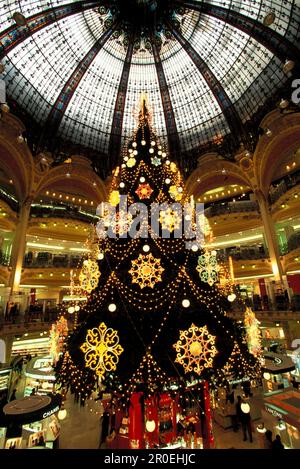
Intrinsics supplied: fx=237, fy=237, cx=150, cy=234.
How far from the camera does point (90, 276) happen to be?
6.40 metres

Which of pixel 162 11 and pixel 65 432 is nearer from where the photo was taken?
pixel 65 432

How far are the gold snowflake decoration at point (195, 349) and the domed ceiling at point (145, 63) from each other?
816 inches

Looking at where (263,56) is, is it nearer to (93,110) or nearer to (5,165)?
(93,110)


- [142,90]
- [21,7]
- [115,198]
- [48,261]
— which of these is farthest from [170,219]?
[142,90]

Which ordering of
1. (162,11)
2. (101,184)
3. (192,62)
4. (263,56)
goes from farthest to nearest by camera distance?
(101,184) → (192,62) → (162,11) → (263,56)

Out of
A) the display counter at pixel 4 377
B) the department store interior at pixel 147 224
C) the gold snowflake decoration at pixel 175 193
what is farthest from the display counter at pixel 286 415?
the display counter at pixel 4 377

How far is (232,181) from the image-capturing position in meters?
26.8

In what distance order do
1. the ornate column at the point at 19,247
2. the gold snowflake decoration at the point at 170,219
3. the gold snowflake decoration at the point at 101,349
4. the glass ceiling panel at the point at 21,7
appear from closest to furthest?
the gold snowflake decoration at the point at 101,349
the gold snowflake decoration at the point at 170,219
the glass ceiling panel at the point at 21,7
the ornate column at the point at 19,247

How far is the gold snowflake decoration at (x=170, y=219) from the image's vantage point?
22.2ft

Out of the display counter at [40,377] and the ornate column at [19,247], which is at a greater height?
the ornate column at [19,247]

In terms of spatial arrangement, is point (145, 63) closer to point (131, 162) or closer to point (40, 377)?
point (131, 162)

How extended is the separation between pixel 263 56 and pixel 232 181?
37.4 feet

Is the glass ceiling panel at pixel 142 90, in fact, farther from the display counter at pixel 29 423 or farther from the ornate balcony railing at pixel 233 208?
the display counter at pixel 29 423
